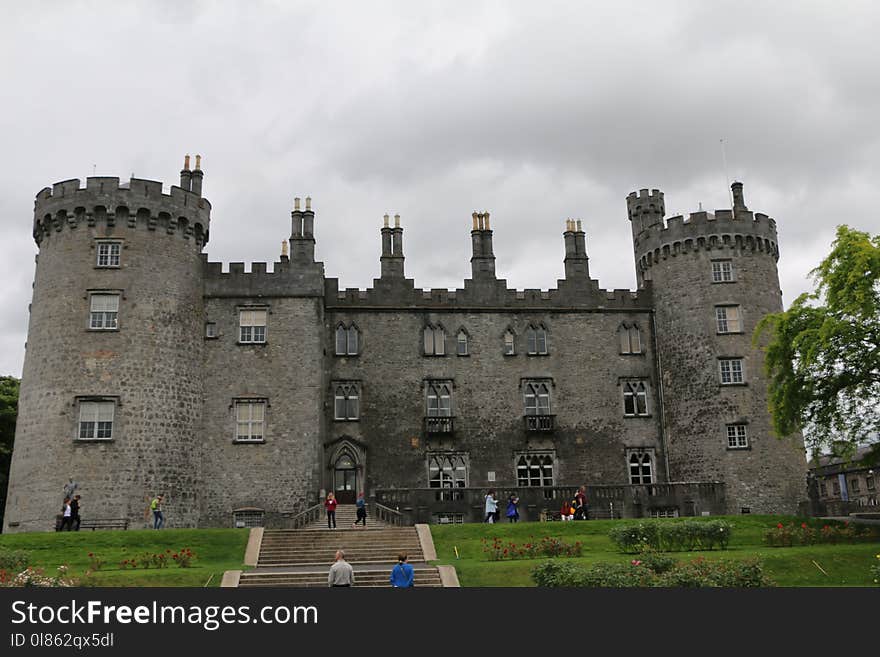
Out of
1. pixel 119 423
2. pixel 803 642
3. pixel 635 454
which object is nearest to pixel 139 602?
pixel 803 642

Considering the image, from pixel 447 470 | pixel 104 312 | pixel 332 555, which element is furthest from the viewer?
pixel 447 470

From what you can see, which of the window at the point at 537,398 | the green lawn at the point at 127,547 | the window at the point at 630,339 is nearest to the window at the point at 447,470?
the window at the point at 537,398

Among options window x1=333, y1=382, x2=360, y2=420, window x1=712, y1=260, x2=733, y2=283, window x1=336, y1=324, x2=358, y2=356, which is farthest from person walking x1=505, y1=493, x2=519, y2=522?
window x1=712, y1=260, x2=733, y2=283

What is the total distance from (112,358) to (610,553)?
23.0 m

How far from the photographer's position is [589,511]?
128ft

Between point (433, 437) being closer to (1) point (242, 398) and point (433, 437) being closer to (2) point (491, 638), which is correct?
(1) point (242, 398)

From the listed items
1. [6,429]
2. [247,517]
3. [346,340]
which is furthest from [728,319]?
[6,429]

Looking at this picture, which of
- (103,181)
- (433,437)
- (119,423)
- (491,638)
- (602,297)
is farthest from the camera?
(602,297)

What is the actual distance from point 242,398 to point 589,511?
1689 cm

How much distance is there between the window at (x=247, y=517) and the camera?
39625mm

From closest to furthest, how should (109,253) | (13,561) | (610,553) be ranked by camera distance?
Answer: (13,561) → (610,553) → (109,253)

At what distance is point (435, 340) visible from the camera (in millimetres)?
44750

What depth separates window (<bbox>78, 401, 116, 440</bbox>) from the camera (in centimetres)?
3725

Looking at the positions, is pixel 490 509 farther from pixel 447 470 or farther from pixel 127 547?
pixel 127 547
